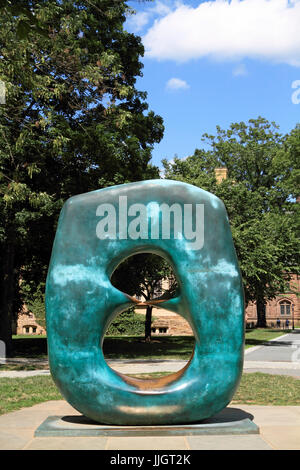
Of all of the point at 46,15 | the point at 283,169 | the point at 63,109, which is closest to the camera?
the point at 46,15

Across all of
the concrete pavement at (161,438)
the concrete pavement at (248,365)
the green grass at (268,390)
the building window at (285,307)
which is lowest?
the concrete pavement at (248,365)

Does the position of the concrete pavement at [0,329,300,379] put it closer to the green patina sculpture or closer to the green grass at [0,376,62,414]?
the green grass at [0,376,62,414]

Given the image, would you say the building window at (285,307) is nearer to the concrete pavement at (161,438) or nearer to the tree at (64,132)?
the tree at (64,132)

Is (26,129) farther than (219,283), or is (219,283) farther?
(26,129)

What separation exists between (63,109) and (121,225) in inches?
490

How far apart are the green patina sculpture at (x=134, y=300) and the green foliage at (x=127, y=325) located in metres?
27.4

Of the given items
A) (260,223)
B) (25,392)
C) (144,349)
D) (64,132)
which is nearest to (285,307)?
(260,223)

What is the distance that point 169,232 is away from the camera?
5996 mm

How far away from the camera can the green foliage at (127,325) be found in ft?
109

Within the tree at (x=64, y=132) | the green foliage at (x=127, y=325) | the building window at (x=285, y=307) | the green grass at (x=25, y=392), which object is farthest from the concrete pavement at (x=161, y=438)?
the building window at (x=285, y=307)

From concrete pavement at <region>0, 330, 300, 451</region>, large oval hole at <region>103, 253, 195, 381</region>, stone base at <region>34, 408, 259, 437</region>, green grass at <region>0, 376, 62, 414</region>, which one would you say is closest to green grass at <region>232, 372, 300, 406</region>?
concrete pavement at <region>0, 330, 300, 451</region>

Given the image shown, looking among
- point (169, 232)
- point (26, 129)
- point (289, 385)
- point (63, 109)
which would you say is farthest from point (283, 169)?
point (169, 232)

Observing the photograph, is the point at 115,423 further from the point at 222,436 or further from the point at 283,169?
the point at 283,169

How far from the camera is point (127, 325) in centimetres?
3331
